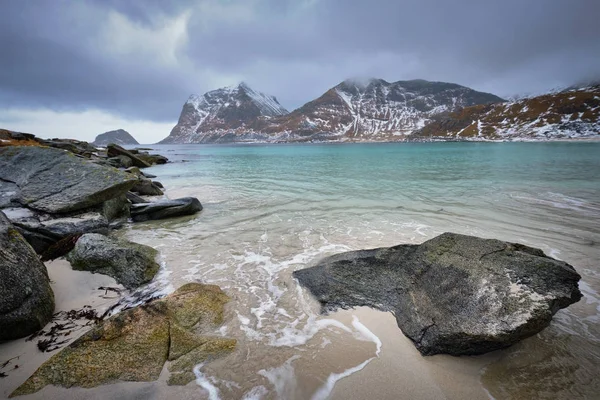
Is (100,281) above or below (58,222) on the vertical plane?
below

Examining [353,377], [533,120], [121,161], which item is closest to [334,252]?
[353,377]

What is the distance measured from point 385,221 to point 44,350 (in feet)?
36.7

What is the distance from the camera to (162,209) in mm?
12945

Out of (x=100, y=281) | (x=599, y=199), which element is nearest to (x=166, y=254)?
(x=100, y=281)

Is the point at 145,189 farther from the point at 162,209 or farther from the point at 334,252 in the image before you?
the point at 334,252

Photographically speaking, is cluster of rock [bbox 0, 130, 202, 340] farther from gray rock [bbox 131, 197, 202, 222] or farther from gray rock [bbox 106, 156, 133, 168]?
gray rock [bbox 106, 156, 133, 168]

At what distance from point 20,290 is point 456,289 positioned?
7728 millimetres

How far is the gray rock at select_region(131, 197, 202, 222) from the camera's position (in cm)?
1251

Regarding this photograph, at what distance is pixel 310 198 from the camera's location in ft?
56.2

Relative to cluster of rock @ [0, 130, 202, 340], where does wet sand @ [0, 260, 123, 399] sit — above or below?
below

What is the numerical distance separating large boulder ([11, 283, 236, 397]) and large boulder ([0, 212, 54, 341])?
4.43 feet

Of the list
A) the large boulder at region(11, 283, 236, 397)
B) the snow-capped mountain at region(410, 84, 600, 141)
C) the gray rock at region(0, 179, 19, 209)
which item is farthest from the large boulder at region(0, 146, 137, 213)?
the snow-capped mountain at region(410, 84, 600, 141)

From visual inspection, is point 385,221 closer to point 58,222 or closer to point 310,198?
point 310,198

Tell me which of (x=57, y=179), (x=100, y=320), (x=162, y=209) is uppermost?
(x=57, y=179)
